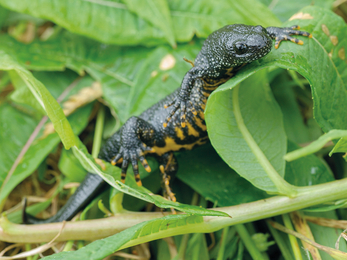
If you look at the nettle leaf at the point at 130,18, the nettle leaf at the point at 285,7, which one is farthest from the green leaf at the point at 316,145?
the nettle leaf at the point at 285,7

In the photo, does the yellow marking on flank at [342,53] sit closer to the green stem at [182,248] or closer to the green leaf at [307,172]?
the green leaf at [307,172]

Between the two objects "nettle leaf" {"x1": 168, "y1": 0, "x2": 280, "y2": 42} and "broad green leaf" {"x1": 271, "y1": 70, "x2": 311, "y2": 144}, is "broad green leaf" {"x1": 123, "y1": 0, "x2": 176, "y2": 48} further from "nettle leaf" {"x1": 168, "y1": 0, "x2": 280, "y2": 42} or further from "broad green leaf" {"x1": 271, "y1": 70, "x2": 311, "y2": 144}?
"broad green leaf" {"x1": 271, "y1": 70, "x2": 311, "y2": 144}

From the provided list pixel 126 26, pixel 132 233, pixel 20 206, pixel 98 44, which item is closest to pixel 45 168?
pixel 20 206

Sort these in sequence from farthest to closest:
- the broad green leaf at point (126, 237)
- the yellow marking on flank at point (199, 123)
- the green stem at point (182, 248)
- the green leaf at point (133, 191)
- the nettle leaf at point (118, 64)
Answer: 1. the nettle leaf at point (118, 64)
2. the yellow marking on flank at point (199, 123)
3. the green stem at point (182, 248)
4. the green leaf at point (133, 191)
5. the broad green leaf at point (126, 237)

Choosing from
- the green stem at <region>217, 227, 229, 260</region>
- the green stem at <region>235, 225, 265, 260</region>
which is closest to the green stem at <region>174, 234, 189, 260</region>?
the green stem at <region>217, 227, 229, 260</region>

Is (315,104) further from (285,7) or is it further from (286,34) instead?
(285,7)

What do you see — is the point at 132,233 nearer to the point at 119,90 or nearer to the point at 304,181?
the point at 304,181
